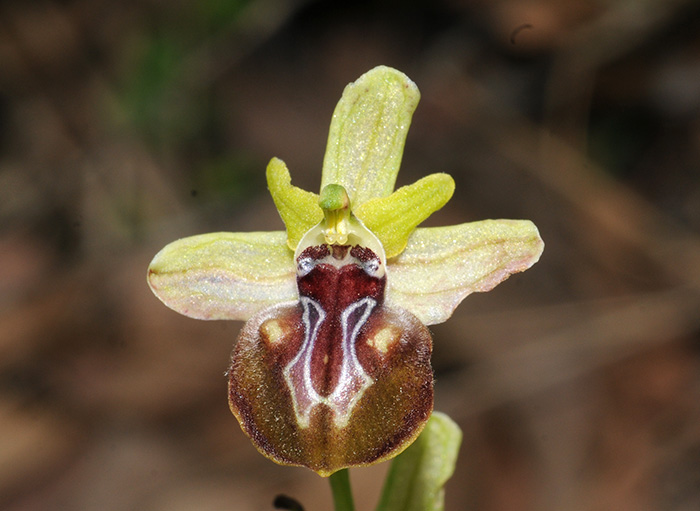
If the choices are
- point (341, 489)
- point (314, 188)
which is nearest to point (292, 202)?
point (341, 489)

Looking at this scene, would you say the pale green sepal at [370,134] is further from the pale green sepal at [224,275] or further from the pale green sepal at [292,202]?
the pale green sepal at [224,275]

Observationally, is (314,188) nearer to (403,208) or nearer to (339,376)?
(403,208)

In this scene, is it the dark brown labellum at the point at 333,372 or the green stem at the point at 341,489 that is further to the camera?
the green stem at the point at 341,489

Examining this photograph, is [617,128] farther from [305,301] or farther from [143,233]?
[305,301]

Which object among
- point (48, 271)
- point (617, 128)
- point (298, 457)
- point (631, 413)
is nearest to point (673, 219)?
point (617, 128)

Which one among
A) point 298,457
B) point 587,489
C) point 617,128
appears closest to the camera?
point 298,457

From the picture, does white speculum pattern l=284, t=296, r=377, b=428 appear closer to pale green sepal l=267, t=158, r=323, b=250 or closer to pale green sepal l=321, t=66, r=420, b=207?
pale green sepal l=267, t=158, r=323, b=250

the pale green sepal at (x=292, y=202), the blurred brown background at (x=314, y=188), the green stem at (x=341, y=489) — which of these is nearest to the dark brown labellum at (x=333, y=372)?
the pale green sepal at (x=292, y=202)
